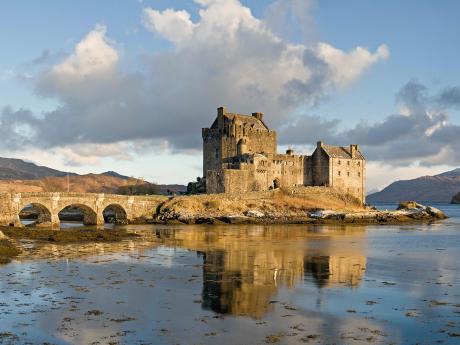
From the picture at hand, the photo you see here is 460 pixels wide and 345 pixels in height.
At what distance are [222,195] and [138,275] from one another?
46.4 m

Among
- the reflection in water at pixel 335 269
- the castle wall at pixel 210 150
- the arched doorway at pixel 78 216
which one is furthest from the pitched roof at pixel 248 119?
the reflection in water at pixel 335 269

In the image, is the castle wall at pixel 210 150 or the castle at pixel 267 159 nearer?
the castle at pixel 267 159

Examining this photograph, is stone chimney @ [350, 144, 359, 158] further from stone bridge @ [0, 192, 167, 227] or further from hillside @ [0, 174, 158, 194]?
hillside @ [0, 174, 158, 194]

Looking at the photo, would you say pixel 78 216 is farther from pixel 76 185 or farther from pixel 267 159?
pixel 76 185

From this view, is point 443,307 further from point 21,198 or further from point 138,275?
point 21,198

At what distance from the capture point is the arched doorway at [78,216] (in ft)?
209

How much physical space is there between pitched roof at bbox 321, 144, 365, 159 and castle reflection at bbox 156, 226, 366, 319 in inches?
1426

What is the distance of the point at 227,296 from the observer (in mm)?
20234

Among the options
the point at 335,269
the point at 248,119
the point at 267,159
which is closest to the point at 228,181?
the point at 267,159

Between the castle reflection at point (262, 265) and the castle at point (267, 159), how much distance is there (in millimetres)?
30706

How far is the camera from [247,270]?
87.6ft

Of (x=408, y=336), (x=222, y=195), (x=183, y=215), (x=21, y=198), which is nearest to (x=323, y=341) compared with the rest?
(x=408, y=336)

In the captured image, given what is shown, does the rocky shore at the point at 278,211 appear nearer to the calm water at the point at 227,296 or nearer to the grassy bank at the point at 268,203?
the grassy bank at the point at 268,203

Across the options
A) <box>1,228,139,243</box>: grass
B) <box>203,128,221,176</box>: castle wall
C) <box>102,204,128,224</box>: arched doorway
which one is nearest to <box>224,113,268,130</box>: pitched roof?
<box>203,128,221,176</box>: castle wall
